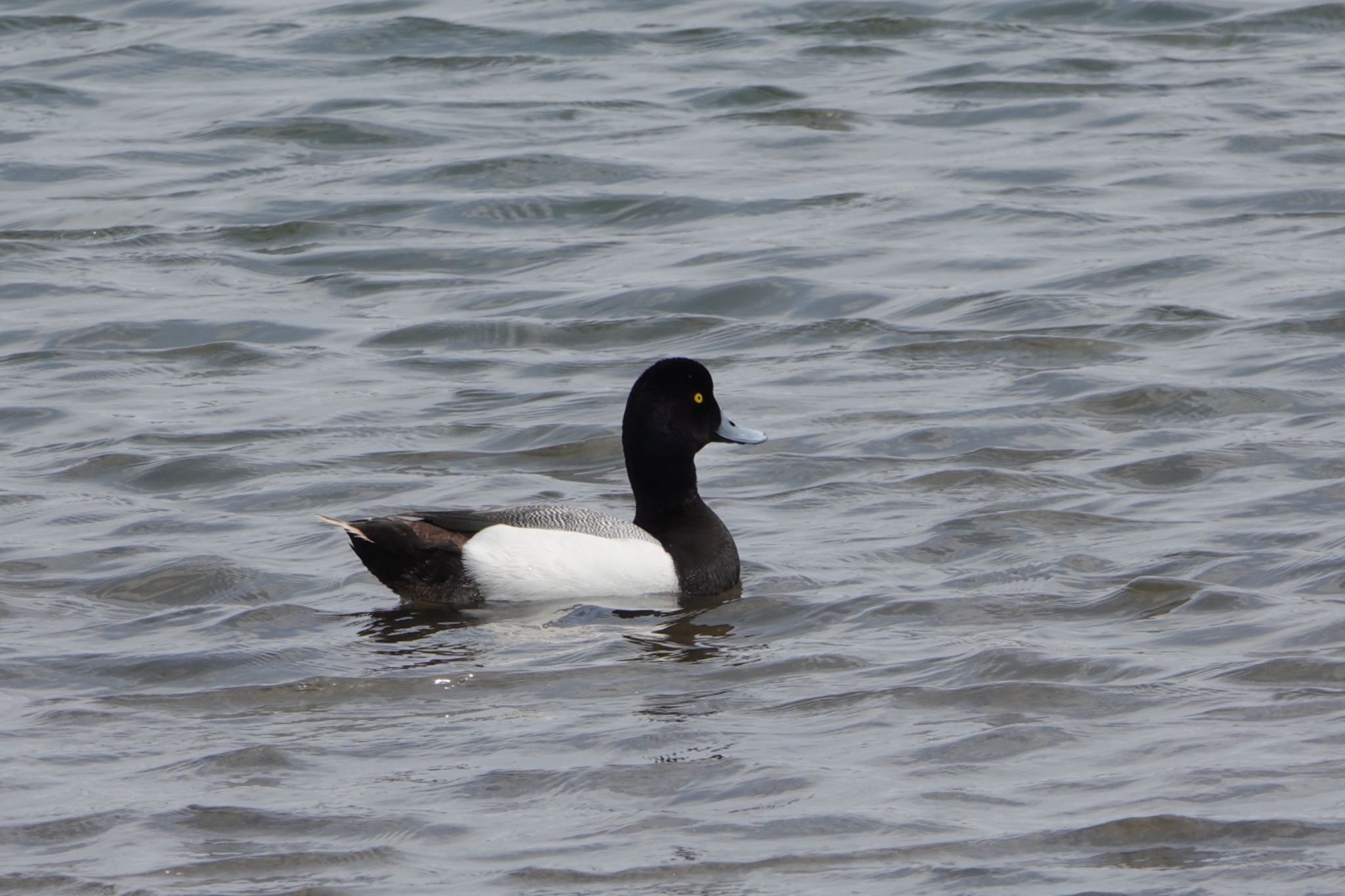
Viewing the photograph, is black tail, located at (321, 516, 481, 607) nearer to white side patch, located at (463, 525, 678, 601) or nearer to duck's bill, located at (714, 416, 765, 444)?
white side patch, located at (463, 525, 678, 601)

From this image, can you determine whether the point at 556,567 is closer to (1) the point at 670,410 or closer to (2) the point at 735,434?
(1) the point at 670,410

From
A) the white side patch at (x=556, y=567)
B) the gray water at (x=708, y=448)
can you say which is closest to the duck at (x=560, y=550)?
the white side patch at (x=556, y=567)

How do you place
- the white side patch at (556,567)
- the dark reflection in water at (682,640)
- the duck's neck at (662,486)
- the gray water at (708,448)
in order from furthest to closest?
the duck's neck at (662,486), the white side patch at (556,567), the dark reflection in water at (682,640), the gray water at (708,448)

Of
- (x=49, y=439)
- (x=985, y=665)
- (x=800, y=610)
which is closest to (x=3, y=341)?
(x=49, y=439)

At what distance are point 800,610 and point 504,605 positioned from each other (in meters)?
1.07

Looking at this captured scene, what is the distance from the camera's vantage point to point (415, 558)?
27.0 feet

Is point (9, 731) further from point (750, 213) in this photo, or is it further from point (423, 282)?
point (750, 213)

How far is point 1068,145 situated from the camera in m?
15.9

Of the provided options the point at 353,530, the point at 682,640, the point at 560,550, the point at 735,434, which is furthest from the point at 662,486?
the point at 353,530

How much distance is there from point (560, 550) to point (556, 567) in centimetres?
6

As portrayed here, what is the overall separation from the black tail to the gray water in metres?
0.19

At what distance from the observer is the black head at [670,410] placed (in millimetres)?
8852

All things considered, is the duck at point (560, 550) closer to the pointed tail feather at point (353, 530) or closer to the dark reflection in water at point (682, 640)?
the pointed tail feather at point (353, 530)

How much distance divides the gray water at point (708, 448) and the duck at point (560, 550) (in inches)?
4.9
